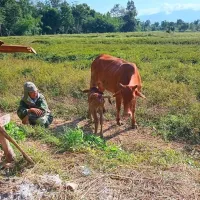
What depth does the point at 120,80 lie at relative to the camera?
8016 mm

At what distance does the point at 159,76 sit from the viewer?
12.3 metres

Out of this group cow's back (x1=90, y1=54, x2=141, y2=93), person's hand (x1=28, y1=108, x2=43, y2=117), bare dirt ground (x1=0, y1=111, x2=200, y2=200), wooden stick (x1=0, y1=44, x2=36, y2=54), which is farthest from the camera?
cow's back (x1=90, y1=54, x2=141, y2=93)

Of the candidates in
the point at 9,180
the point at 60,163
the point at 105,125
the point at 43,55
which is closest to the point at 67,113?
the point at 105,125

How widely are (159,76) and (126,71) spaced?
4.57 m

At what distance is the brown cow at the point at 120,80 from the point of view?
279 inches

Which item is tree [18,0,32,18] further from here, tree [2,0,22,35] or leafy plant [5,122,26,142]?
leafy plant [5,122,26,142]

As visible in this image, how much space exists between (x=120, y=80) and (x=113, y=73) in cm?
50

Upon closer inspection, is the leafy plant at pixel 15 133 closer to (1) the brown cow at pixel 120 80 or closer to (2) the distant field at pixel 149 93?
(1) the brown cow at pixel 120 80

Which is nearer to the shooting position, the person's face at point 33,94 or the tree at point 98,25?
the person's face at point 33,94

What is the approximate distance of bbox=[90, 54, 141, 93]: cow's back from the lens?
7.91m

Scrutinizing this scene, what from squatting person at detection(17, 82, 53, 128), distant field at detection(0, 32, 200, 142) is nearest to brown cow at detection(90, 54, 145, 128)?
distant field at detection(0, 32, 200, 142)

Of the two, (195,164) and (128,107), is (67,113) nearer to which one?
(128,107)

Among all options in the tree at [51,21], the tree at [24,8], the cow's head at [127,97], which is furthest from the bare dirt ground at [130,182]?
the tree at [51,21]

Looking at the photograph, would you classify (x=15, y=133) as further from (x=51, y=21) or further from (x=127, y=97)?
(x=51, y=21)
